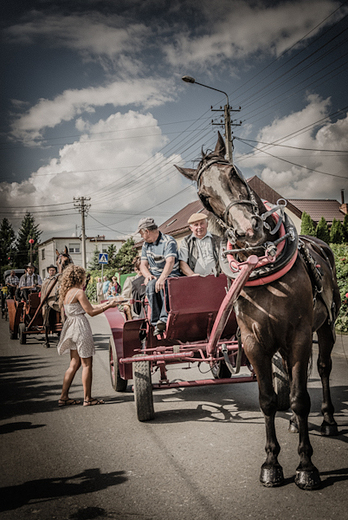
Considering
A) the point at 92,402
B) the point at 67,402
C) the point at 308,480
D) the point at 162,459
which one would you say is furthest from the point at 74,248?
the point at 308,480

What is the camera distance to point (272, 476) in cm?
310

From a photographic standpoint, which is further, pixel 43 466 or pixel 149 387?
pixel 149 387

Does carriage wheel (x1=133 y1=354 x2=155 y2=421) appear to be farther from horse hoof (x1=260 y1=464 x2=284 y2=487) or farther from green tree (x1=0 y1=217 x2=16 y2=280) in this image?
green tree (x1=0 y1=217 x2=16 y2=280)

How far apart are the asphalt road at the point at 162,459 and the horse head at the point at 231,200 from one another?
1.77 meters

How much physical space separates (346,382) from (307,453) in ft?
10.7

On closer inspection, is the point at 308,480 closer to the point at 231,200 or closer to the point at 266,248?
the point at 266,248

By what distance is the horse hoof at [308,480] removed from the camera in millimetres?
2996

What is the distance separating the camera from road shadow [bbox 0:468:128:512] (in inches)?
120

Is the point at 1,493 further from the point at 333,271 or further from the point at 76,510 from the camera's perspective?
the point at 333,271

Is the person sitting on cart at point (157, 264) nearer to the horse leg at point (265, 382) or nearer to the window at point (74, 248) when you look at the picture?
the horse leg at point (265, 382)

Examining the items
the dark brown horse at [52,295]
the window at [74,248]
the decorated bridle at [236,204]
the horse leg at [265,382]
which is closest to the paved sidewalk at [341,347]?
the horse leg at [265,382]

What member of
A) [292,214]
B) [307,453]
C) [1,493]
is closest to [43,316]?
[1,493]

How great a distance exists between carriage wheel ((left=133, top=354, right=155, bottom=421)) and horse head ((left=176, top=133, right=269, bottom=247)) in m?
2.22

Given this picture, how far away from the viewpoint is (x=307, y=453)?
3.10 m
